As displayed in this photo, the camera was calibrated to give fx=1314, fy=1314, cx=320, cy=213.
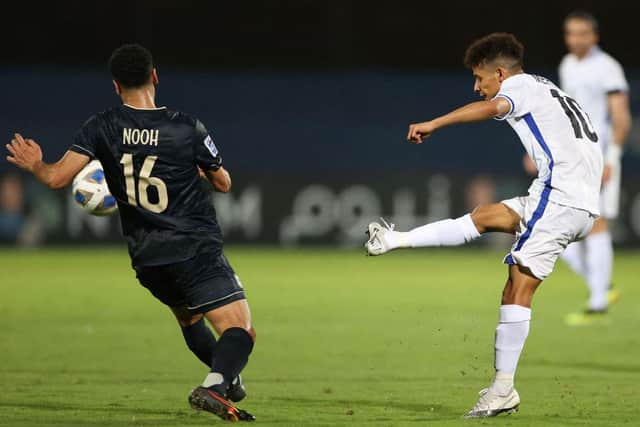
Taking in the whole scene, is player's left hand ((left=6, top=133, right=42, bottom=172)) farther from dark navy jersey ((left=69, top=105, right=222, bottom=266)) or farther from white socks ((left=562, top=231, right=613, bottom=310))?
white socks ((left=562, top=231, right=613, bottom=310))

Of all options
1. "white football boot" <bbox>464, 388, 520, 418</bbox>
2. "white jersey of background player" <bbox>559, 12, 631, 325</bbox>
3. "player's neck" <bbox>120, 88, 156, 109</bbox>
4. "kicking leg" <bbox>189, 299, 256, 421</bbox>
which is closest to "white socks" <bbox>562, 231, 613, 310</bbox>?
"white jersey of background player" <bbox>559, 12, 631, 325</bbox>

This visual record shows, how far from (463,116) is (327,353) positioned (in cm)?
339

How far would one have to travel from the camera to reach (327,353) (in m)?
8.84

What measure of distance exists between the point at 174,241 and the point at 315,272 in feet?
32.7

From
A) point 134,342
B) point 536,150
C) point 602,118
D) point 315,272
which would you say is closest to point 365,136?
point 315,272

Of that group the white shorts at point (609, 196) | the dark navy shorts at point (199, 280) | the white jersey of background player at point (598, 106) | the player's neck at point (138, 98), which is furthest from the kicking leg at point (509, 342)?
the white shorts at point (609, 196)

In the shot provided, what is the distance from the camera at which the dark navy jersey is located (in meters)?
5.80

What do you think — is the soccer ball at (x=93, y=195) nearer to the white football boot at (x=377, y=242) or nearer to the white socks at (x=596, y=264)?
the white football boot at (x=377, y=242)

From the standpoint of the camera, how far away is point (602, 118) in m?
10.7

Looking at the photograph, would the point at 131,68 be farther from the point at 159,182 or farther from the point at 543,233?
the point at 543,233

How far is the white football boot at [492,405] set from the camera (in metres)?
6.07

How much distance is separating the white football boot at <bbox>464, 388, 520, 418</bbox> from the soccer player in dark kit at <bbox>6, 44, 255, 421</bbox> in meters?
1.07

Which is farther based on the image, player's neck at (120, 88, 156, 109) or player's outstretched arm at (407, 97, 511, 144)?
player's neck at (120, 88, 156, 109)

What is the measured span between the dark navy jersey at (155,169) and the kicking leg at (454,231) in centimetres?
89
